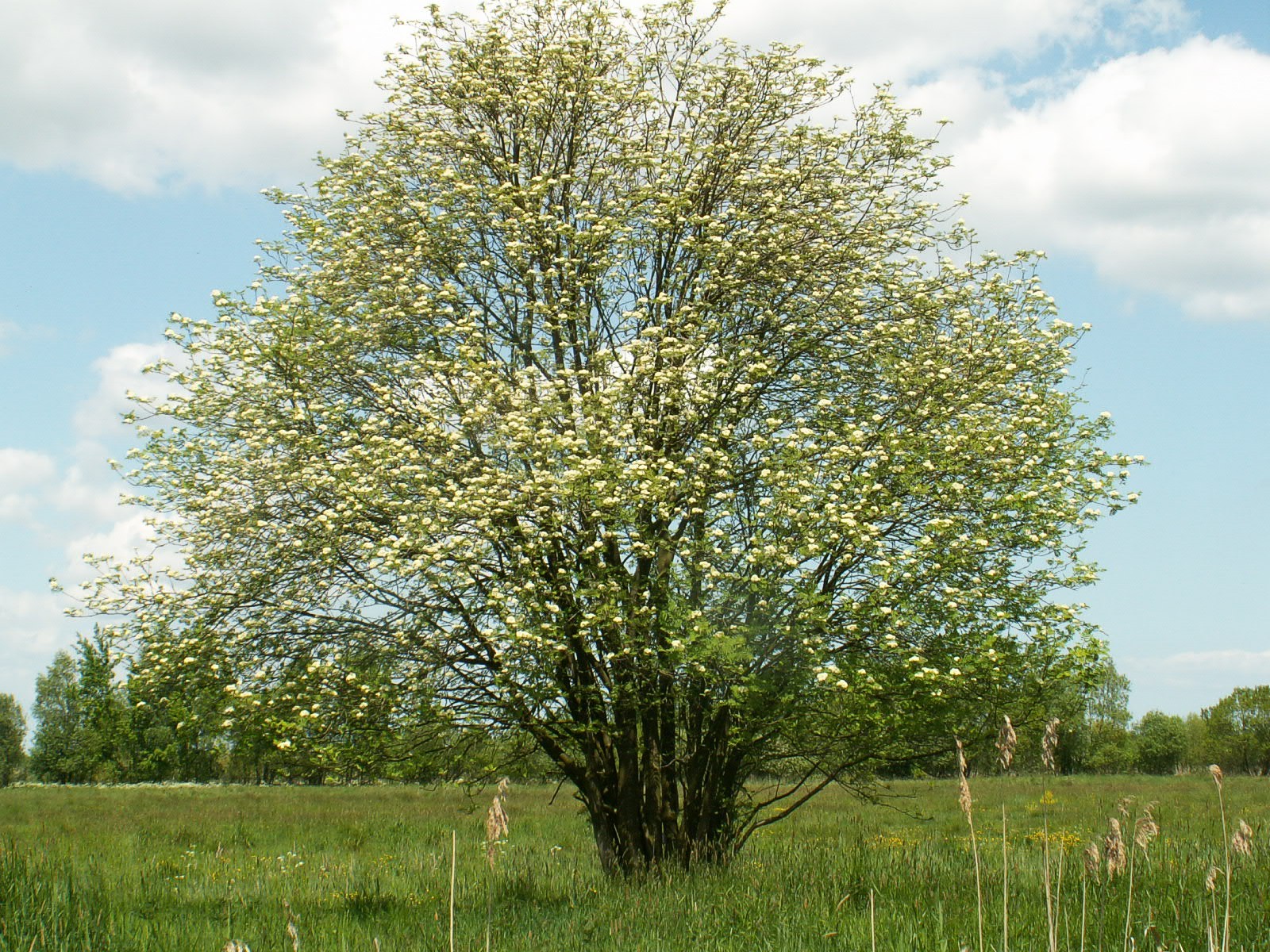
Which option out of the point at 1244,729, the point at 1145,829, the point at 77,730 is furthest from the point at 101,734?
the point at 1244,729

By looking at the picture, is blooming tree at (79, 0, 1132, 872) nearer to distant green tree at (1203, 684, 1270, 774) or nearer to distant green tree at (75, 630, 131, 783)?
distant green tree at (75, 630, 131, 783)

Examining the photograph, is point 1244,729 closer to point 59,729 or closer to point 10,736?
point 59,729

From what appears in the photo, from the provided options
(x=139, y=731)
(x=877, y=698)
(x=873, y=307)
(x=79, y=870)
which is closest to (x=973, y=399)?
(x=873, y=307)

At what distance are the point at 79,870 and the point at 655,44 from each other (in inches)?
515

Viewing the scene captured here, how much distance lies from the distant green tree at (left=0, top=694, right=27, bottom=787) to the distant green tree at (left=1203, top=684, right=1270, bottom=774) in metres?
107

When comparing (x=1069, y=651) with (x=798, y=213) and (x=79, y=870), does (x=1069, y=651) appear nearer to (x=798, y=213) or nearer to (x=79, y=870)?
(x=798, y=213)

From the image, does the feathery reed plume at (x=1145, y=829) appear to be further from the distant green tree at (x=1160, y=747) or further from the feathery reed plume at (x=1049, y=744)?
the distant green tree at (x=1160, y=747)

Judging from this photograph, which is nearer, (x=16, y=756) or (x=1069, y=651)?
(x=1069, y=651)

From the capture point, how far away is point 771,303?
14.1 m

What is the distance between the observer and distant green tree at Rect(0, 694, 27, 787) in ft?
343

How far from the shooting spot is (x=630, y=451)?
12.7m

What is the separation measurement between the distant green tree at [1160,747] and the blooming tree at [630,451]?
91.3 m

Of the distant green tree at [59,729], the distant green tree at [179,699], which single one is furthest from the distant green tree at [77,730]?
the distant green tree at [179,699]

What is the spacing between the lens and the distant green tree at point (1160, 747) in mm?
94688
